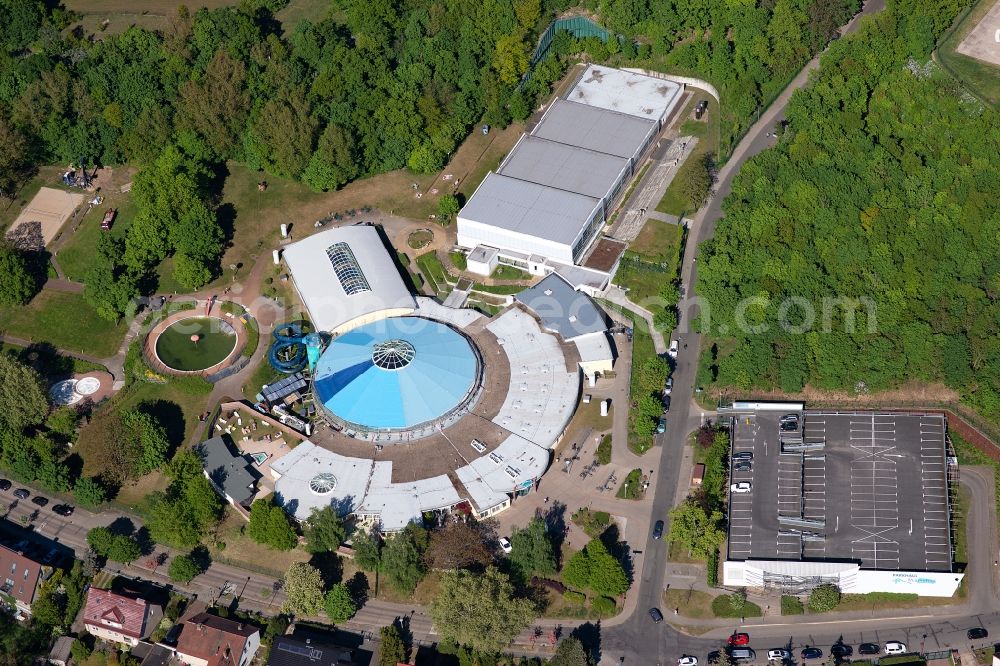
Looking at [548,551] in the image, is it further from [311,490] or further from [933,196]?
[933,196]

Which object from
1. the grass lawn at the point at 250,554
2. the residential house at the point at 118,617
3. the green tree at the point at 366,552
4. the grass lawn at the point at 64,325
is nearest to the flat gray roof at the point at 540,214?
the grass lawn at the point at 64,325

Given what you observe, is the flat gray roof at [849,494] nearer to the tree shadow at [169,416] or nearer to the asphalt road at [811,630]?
the asphalt road at [811,630]

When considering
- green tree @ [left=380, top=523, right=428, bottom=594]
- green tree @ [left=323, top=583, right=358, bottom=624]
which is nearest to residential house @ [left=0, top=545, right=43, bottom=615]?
green tree @ [left=323, top=583, right=358, bottom=624]

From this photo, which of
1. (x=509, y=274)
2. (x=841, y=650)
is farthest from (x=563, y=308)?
(x=841, y=650)

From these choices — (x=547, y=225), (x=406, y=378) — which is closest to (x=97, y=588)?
(x=406, y=378)

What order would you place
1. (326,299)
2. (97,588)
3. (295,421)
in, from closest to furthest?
(97,588) → (295,421) → (326,299)

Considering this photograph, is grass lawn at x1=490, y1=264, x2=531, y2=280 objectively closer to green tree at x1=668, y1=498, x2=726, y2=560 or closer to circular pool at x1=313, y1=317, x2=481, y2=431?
circular pool at x1=313, y1=317, x2=481, y2=431

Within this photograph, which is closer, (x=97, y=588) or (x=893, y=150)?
(x=97, y=588)
